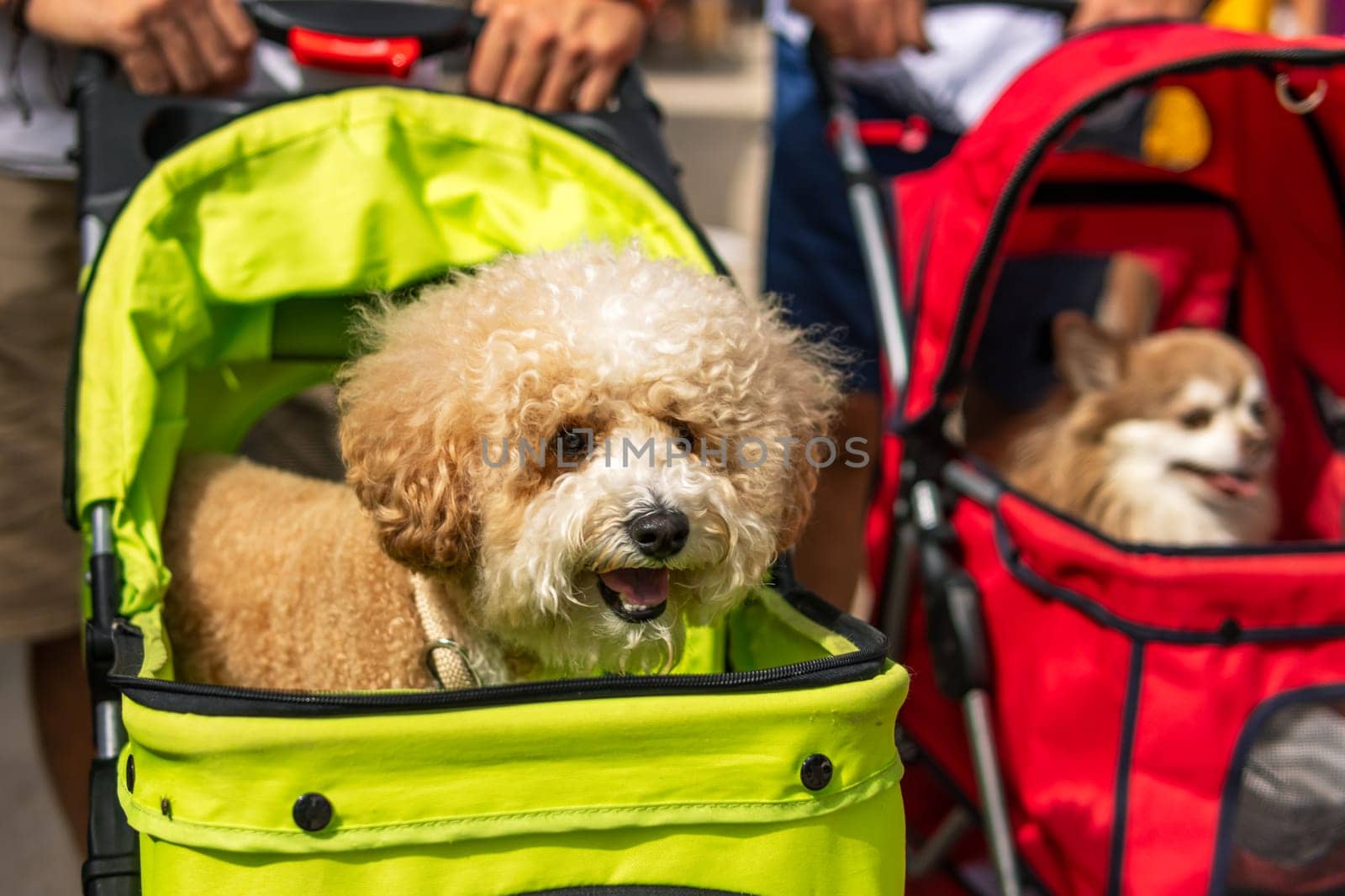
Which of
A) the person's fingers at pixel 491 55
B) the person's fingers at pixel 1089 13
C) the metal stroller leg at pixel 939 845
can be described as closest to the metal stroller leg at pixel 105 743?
the person's fingers at pixel 491 55

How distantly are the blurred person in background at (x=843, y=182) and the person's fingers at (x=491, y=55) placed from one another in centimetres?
78

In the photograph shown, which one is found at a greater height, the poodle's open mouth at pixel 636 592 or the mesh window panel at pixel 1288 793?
the poodle's open mouth at pixel 636 592

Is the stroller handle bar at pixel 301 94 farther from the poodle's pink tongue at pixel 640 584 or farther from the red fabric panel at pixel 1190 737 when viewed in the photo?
the red fabric panel at pixel 1190 737

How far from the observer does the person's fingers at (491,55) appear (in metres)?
2.14

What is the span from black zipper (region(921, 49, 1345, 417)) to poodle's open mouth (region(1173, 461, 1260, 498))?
88cm

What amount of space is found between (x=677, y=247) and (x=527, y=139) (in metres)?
0.32

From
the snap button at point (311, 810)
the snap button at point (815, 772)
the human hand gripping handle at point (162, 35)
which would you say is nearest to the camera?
the snap button at point (311, 810)

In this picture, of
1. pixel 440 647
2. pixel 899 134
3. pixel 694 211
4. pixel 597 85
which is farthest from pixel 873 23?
pixel 694 211

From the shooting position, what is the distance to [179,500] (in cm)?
202

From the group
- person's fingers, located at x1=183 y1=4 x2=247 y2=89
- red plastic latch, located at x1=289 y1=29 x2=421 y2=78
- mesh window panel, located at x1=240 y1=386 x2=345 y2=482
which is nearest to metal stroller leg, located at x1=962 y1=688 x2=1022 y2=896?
mesh window panel, located at x1=240 y1=386 x2=345 y2=482

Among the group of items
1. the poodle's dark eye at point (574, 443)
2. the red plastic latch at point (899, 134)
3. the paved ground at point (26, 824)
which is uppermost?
the red plastic latch at point (899, 134)

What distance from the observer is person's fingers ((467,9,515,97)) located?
7.01 feet

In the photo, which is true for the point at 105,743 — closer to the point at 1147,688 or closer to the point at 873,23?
the point at 1147,688

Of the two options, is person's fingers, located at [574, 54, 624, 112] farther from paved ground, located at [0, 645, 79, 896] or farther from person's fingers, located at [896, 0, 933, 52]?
paved ground, located at [0, 645, 79, 896]
